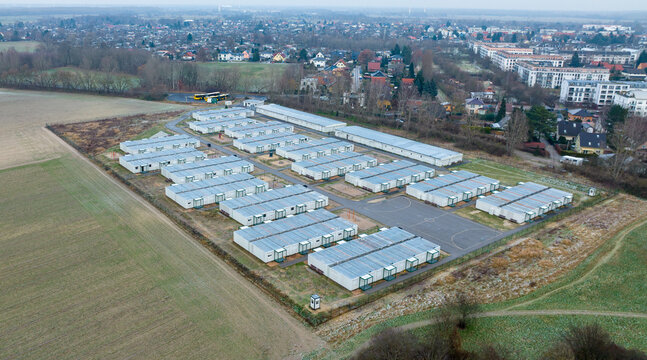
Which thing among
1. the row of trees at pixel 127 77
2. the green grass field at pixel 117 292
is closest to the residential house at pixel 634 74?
the row of trees at pixel 127 77

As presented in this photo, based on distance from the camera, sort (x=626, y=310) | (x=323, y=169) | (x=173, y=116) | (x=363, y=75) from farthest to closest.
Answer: (x=363, y=75) → (x=173, y=116) → (x=323, y=169) → (x=626, y=310)

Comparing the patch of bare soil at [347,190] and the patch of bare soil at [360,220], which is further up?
the patch of bare soil at [347,190]

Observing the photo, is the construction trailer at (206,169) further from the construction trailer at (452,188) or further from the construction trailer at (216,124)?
the construction trailer at (452,188)

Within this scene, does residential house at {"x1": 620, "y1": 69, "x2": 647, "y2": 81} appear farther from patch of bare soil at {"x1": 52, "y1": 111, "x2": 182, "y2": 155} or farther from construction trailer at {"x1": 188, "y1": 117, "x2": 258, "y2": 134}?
patch of bare soil at {"x1": 52, "y1": 111, "x2": 182, "y2": 155}

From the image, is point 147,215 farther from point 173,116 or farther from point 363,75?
point 363,75

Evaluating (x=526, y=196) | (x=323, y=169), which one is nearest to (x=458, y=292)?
(x=526, y=196)

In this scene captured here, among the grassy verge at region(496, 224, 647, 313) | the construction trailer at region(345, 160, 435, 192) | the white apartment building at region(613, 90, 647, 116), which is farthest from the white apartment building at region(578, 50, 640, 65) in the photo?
the grassy verge at region(496, 224, 647, 313)

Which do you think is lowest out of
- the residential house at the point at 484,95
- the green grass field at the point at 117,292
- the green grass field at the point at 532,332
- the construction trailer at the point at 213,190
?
the green grass field at the point at 117,292

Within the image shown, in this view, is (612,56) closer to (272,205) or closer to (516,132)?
(516,132)
